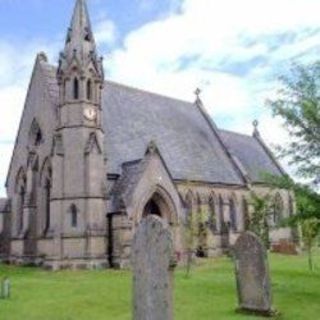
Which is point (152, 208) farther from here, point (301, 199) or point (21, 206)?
point (301, 199)

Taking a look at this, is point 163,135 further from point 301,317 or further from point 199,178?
point 301,317

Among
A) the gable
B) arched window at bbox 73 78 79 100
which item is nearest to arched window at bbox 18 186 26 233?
the gable

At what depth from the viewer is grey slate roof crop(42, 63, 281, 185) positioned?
3962 centimetres

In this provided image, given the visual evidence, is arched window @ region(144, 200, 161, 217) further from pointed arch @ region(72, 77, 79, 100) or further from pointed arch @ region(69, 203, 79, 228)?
pointed arch @ region(72, 77, 79, 100)

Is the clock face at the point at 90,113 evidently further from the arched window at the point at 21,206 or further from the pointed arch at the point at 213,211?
the pointed arch at the point at 213,211

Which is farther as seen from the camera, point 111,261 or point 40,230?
point 40,230

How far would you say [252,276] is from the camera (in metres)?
16.5

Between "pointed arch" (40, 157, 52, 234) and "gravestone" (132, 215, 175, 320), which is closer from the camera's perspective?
"gravestone" (132, 215, 175, 320)

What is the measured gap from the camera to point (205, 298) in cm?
1928

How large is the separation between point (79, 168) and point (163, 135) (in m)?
11.2

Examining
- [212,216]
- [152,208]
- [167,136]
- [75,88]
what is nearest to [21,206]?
[152,208]

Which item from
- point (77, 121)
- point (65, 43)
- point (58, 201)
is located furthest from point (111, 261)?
point (65, 43)

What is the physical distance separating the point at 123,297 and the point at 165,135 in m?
25.4

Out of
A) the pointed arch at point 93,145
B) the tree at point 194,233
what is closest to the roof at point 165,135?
the pointed arch at point 93,145
